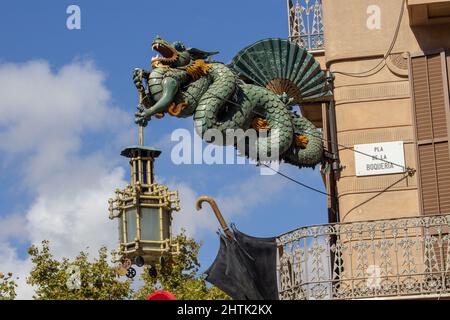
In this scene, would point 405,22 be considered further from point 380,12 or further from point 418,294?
point 418,294

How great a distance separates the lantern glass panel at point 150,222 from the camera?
17.9 metres

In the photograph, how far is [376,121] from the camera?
68.5 ft

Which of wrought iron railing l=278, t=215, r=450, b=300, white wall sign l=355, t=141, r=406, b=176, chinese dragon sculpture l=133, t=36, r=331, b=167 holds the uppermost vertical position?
chinese dragon sculpture l=133, t=36, r=331, b=167

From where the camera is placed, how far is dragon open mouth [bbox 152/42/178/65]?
2086 cm

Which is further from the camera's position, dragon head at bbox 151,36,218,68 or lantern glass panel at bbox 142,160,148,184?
dragon head at bbox 151,36,218,68

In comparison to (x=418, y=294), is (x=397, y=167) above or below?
above

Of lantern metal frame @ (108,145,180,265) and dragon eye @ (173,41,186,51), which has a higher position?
dragon eye @ (173,41,186,51)

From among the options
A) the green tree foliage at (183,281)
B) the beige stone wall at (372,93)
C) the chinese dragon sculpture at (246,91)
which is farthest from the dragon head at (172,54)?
the green tree foliage at (183,281)

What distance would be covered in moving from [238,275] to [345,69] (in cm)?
396

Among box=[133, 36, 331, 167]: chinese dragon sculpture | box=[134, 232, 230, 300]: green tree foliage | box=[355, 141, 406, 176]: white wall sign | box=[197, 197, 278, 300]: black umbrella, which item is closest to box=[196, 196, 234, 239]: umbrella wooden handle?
box=[197, 197, 278, 300]: black umbrella

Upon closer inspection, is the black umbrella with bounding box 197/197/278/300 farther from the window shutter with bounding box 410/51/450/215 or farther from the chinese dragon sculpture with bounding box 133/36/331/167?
the window shutter with bounding box 410/51/450/215

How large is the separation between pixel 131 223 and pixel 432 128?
5261mm

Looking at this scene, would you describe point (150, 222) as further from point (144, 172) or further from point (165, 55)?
point (165, 55)
